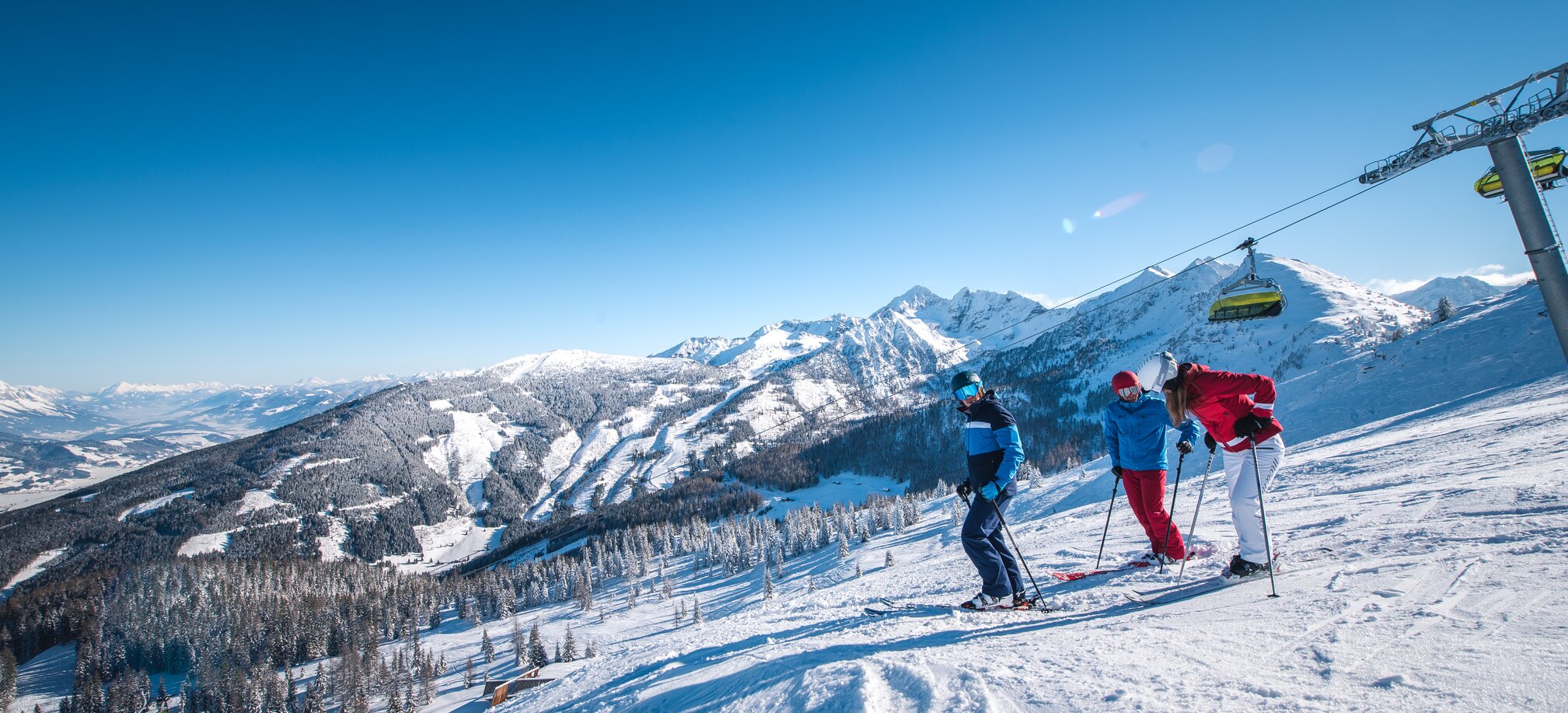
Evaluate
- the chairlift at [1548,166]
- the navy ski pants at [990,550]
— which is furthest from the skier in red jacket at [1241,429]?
the chairlift at [1548,166]

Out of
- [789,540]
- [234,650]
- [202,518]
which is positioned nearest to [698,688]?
[789,540]

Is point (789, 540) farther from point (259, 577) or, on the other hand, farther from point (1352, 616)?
point (259, 577)

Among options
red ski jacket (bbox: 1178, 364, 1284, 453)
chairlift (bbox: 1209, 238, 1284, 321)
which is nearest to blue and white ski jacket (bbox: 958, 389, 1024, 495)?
red ski jacket (bbox: 1178, 364, 1284, 453)

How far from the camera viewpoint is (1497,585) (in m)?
4.28

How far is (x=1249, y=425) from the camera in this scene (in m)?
6.04

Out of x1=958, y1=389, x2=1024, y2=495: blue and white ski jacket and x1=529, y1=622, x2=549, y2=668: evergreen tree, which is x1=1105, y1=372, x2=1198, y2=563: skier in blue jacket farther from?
x1=529, y1=622, x2=549, y2=668: evergreen tree

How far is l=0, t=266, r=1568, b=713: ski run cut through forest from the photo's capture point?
374cm

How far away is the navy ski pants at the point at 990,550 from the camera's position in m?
7.01

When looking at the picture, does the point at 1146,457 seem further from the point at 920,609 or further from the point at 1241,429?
the point at 920,609

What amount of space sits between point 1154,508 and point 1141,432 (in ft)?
3.45

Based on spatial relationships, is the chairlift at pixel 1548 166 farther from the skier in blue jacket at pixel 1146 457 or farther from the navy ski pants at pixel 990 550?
the navy ski pants at pixel 990 550

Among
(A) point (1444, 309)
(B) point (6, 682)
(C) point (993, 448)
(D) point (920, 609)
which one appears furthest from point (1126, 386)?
(B) point (6, 682)

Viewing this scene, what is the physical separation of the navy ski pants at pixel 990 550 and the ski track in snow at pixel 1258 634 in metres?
0.49

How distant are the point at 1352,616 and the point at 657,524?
392ft
